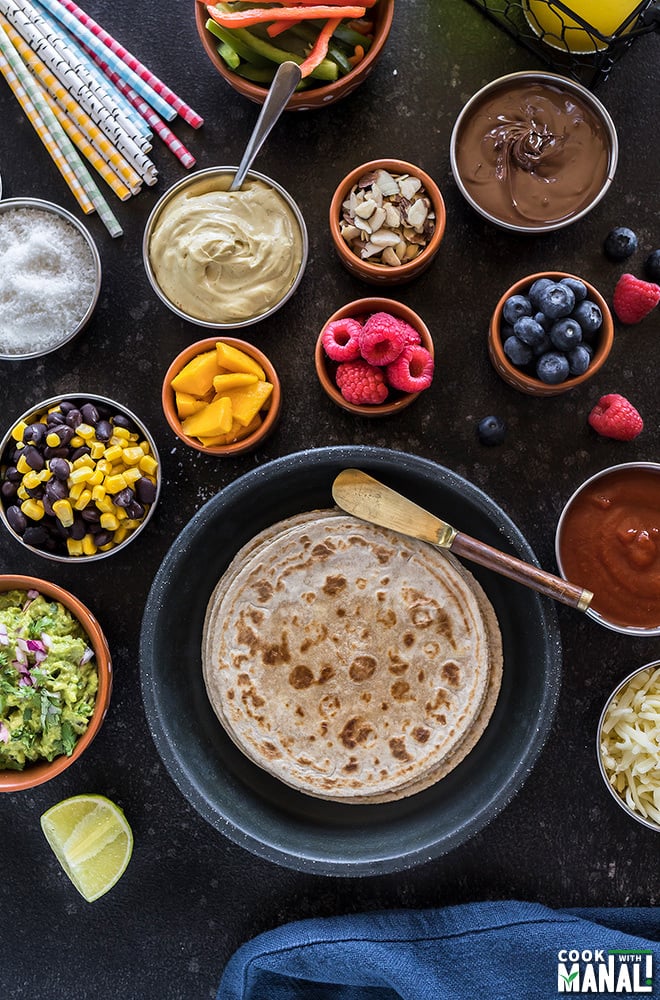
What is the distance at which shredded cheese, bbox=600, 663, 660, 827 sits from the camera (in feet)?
8.37

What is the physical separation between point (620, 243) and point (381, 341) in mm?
924

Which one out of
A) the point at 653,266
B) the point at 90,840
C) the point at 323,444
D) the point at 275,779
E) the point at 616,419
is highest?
the point at 653,266

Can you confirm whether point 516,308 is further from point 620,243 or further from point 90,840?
point 90,840

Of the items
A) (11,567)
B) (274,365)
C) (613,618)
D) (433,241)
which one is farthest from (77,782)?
(433,241)

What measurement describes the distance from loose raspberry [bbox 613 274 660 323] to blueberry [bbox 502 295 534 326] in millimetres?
344

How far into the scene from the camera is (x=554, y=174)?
2.53 m

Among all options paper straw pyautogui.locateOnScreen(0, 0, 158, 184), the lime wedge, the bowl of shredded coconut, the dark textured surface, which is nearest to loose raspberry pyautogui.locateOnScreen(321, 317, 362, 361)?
the dark textured surface

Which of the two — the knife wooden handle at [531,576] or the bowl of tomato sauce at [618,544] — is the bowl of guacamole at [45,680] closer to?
the knife wooden handle at [531,576]

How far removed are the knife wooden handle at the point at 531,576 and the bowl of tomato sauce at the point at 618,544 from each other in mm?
248

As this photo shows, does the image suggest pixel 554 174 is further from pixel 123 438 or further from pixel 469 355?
pixel 123 438

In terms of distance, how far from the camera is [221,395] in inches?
99.6

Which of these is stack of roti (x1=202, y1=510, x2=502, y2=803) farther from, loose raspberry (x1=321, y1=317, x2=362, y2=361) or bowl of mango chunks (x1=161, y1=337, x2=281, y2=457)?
loose raspberry (x1=321, y1=317, x2=362, y2=361)

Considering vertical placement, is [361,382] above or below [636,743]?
above

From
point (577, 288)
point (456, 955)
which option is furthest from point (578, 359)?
point (456, 955)
